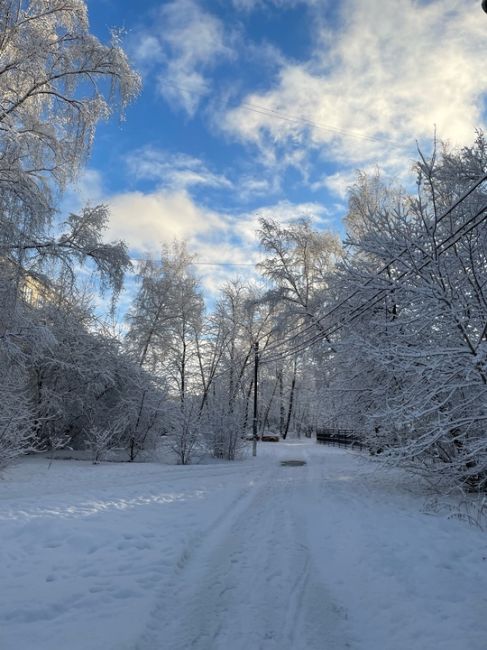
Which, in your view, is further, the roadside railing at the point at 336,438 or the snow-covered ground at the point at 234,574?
the roadside railing at the point at 336,438

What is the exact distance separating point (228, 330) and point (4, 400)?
20.9m

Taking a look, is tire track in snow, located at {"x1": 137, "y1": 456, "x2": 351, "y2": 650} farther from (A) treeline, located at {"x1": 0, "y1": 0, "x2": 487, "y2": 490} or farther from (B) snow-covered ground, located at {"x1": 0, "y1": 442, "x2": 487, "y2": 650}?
(A) treeline, located at {"x1": 0, "y1": 0, "x2": 487, "y2": 490}

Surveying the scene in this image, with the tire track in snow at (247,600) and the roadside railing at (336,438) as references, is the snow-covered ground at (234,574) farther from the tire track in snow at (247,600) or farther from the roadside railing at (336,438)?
the roadside railing at (336,438)

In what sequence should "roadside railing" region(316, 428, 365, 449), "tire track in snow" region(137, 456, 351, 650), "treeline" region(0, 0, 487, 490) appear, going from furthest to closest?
1. "roadside railing" region(316, 428, 365, 449)
2. "treeline" region(0, 0, 487, 490)
3. "tire track in snow" region(137, 456, 351, 650)

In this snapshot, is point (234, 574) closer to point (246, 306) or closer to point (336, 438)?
point (246, 306)

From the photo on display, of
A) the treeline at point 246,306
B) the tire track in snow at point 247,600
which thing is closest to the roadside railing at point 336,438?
the treeline at point 246,306

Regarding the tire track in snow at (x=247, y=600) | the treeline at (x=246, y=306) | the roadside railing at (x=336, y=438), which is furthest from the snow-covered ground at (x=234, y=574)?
the roadside railing at (x=336, y=438)

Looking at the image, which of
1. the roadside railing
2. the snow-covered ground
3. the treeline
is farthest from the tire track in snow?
the roadside railing

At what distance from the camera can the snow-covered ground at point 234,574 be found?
3.36 metres

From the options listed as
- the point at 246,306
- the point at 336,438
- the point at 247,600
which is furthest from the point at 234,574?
the point at 336,438

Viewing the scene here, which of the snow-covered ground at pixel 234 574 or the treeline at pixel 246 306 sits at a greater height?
the treeline at pixel 246 306

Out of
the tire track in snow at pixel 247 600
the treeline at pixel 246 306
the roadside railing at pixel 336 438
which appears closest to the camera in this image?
the tire track in snow at pixel 247 600

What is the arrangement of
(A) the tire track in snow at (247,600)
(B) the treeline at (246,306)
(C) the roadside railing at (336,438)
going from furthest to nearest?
(C) the roadside railing at (336,438) → (B) the treeline at (246,306) → (A) the tire track in snow at (247,600)

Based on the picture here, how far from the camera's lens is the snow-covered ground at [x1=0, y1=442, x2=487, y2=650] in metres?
3.36
